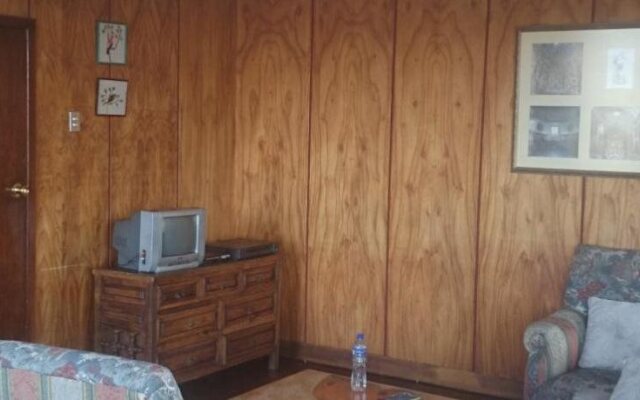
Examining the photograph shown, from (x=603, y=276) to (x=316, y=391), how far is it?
171 centimetres

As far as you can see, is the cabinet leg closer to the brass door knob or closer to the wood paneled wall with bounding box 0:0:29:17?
the brass door knob

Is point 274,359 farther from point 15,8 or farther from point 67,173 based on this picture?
point 15,8

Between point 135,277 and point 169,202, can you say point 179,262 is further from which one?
point 169,202

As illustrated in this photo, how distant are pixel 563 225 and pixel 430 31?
4.54ft

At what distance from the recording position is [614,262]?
4793mm

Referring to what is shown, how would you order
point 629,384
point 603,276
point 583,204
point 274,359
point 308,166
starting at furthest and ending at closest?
1. point 308,166
2. point 274,359
3. point 583,204
4. point 603,276
5. point 629,384

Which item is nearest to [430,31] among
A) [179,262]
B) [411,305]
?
[411,305]

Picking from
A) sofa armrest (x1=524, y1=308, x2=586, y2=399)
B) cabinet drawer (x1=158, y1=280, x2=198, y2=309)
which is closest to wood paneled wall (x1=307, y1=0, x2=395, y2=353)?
cabinet drawer (x1=158, y1=280, x2=198, y2=309)

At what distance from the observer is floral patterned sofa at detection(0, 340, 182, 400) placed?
2266mm

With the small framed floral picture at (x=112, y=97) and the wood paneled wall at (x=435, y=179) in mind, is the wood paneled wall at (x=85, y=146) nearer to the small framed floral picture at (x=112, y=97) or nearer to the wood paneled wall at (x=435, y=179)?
the small framed floral picture at (x=112, y=97)

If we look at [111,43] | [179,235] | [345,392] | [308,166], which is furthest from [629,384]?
[111,43]

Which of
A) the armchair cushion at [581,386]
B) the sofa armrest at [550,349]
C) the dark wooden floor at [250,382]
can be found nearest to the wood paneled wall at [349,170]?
the dark wooden floor at [250,382]

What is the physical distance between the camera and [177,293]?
16.9ft

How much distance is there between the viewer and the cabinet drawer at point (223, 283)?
5.39 metres
